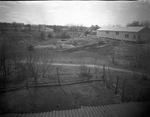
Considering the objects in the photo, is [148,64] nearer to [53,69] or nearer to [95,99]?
[95,99]

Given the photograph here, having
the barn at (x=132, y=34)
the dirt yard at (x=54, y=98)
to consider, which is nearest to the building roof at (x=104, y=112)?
the dirt yard at (x=54, y=98)

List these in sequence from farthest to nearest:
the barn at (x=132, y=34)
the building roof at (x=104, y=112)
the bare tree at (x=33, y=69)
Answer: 1. the barn at (x=132, y=34)
2. the bare tree at (x=33, y=69)
3. the building roof at (x=104, y=112)

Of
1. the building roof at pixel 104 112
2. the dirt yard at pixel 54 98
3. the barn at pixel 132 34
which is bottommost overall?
the dirt yard at pixel 54 98

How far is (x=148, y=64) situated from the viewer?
27.1 ft

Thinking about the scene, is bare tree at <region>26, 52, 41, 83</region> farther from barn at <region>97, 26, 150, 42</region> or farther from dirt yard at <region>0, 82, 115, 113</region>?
barn at <region>97, 26, 150, 42</region>

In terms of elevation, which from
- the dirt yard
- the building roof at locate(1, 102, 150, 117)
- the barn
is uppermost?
the barn

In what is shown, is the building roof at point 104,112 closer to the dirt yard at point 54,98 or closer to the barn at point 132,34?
the dirt yard at point 54,98

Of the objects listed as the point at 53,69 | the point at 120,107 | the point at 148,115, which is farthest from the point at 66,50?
the point at 148,115

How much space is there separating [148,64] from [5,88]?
10238mm

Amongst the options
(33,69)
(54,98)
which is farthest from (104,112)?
(33,69)

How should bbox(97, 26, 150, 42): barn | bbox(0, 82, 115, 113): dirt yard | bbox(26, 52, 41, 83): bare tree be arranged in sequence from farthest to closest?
bbox(97, 26, 150, 42): barn → bbox(26, 52, 41, 83): bare tree → bbox(0, 82, 115, 113): dirt yard

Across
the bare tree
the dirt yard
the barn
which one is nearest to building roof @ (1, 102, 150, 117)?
the dirt yard

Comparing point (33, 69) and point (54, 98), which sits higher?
point (33, 69)

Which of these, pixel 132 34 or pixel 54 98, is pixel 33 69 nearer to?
pixel 54 98
